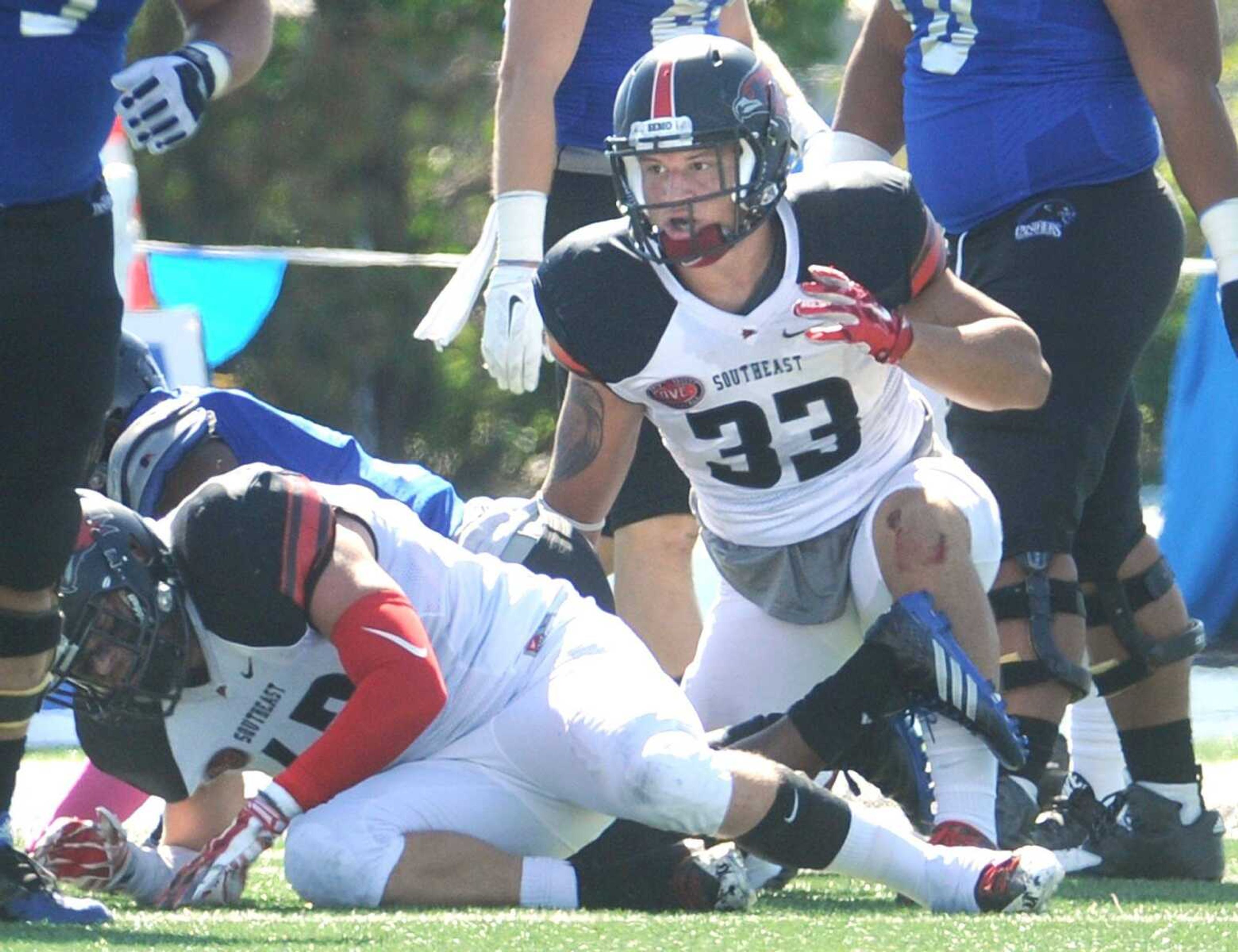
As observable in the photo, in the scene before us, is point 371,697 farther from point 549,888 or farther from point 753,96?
point 753,96

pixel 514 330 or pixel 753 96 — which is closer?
pixel 753 96

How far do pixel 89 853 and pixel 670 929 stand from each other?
965 millimetres

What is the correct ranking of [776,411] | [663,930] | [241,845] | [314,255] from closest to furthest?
[663,930], [241,845], [776,411], [314,255]

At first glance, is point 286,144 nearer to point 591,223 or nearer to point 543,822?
point 591,223

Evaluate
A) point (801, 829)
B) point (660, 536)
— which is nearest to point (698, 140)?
point (801, 829)

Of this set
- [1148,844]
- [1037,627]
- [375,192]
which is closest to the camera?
[1037,627]

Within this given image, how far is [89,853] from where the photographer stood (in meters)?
3.58

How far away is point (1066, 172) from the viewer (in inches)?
158

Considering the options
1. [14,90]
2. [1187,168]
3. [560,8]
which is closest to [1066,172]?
[1187,168]

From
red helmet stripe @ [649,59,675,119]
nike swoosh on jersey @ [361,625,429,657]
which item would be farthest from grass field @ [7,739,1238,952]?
red helmet stripe @ [649,59,675,119]

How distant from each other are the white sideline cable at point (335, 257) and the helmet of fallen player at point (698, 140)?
3.68 meters

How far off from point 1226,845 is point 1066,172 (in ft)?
4.42

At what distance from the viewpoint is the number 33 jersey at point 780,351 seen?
3678 mm

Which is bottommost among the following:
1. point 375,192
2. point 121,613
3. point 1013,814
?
point 375,192
